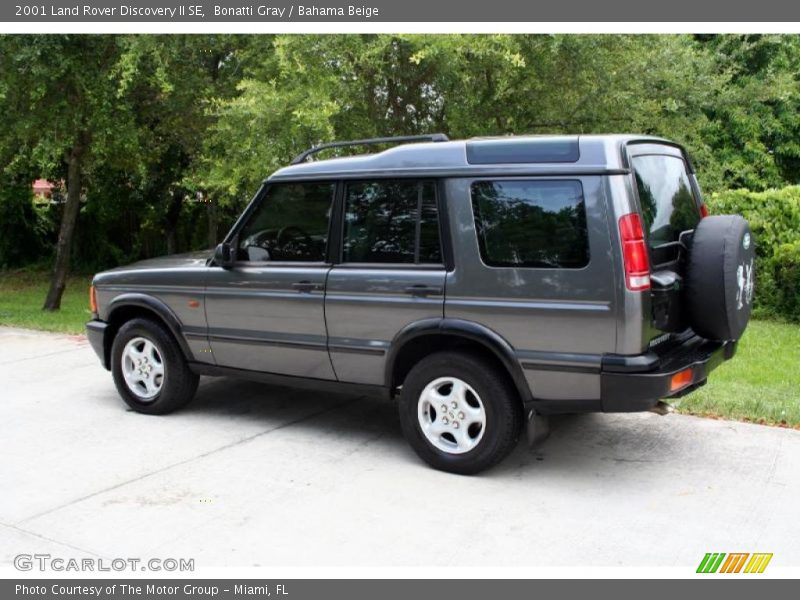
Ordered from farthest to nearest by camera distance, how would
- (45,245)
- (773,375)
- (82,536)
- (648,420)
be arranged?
(45,245) < (773,375) < (648,420) < (82,536)

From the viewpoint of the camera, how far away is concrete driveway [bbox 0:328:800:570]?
3.94 metres

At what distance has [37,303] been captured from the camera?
14820 mm

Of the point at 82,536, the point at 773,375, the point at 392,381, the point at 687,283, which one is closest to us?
the point at 82,536

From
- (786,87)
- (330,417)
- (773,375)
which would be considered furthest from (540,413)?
(786,87)

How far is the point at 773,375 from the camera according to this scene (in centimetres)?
720

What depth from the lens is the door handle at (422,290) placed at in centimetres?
484

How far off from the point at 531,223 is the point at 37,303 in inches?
499

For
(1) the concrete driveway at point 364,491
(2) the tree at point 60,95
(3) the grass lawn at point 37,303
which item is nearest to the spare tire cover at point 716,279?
(1) the concrete driveway at point 364,491

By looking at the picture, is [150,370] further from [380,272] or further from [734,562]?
[734,562]

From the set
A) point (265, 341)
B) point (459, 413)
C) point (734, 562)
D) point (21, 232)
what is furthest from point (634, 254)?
point (21, 232)

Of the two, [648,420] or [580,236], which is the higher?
[580,236]

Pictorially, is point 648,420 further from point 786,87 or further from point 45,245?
point 45,245

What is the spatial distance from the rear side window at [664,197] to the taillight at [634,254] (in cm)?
18

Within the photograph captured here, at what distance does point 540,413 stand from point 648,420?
1685 mm
